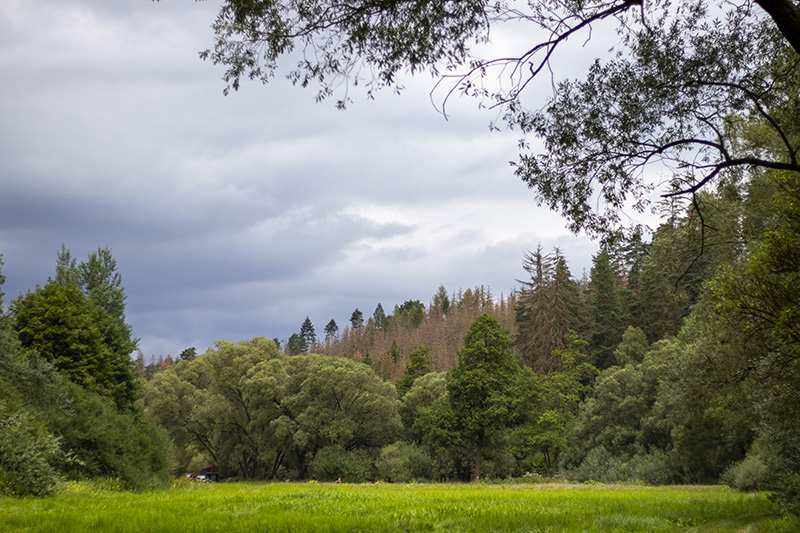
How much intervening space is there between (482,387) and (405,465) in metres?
9.65

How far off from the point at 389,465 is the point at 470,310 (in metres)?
97.8

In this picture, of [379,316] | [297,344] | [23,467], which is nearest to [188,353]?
[297,344]

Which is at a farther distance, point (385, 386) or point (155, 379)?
point (155, 379)

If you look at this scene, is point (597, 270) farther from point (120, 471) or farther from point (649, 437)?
point (120, 471)

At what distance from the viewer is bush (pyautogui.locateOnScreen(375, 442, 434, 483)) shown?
→ 4525 cm

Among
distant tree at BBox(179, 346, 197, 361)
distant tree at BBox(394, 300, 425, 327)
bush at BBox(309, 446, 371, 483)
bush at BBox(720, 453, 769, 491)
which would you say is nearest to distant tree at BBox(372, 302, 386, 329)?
distant tree at BBox(394, 300, 425, 327)

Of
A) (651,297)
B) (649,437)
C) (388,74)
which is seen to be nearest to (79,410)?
(388,74)

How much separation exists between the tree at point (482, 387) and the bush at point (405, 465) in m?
4.13

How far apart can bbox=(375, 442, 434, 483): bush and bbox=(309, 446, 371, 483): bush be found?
5.55 ft

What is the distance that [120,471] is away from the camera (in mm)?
23938

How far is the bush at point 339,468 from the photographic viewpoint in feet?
153

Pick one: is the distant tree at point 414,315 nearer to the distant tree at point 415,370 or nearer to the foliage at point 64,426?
the distant tree at point 415,370

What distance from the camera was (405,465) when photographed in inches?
1806

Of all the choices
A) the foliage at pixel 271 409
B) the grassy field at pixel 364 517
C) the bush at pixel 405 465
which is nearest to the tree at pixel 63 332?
the grassy field at pixel 364 517
